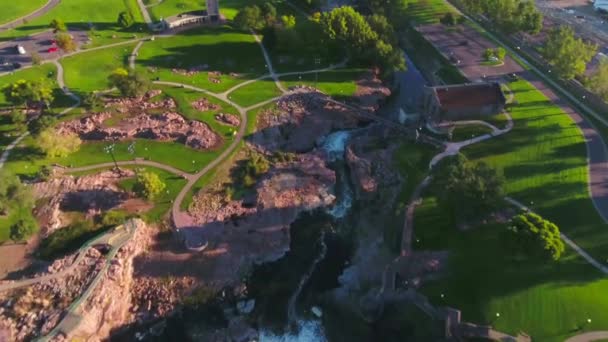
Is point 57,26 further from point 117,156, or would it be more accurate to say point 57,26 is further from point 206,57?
point 117,156

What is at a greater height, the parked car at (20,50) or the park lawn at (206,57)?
the parked car at (20,50)

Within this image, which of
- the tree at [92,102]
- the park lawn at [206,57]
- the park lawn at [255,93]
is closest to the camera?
the tree at [92,102]

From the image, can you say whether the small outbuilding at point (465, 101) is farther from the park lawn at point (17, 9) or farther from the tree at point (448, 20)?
the park lawn at point (17, 9)

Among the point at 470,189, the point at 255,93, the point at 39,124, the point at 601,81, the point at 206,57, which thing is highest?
the point at 206,57

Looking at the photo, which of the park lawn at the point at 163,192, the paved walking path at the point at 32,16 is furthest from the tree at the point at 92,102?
the paved walking path at the point at 32,16

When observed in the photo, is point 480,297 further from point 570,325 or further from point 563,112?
point 563,112

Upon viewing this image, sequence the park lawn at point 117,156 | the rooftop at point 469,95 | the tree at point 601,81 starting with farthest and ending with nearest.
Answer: the rooftop at point 469,95
the tree at point 601,81
the park lawn at point 117,156

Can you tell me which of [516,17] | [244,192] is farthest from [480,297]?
[516,17]

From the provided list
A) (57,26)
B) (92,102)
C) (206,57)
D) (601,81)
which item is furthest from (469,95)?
(57,26)
